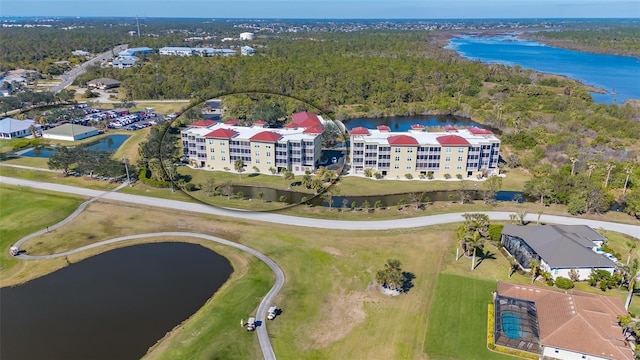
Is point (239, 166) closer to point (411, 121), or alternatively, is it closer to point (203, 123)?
point (203, 123)

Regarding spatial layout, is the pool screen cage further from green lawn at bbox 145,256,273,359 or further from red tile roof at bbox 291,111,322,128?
red tile roof at bbox 291,111,322,128

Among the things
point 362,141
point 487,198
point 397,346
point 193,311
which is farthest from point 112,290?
point 487,198

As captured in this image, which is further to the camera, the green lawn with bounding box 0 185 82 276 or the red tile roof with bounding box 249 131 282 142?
the red tile roof with bounding box 249 131 282 142

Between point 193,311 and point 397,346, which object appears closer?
point 397,346

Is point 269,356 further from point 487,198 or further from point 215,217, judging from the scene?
point 487,198

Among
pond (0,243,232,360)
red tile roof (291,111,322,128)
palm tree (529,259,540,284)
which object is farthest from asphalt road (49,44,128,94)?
palm tree (529,259,540,284)

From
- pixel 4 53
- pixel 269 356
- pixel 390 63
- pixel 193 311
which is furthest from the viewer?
pixel 4 53

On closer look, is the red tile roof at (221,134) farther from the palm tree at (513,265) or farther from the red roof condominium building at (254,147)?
the palm tree at (513,265)
